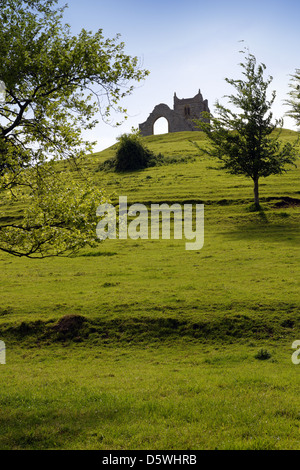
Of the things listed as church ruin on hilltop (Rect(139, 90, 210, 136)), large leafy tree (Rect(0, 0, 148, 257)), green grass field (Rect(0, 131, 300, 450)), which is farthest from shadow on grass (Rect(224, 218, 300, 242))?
church ruin on hilltop (Rect(139, 90, 210, 136))

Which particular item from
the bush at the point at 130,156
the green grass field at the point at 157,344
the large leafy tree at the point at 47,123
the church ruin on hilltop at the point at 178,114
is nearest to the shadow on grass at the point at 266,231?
the green grass field at the point at 157,344

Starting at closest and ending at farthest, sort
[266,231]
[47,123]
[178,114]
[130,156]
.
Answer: [47,123]
[266,231]
[130,156]
[178,114]

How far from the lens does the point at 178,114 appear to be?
12812cm

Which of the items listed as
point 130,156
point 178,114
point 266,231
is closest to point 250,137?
point 266,231

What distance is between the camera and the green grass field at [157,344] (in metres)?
8.89

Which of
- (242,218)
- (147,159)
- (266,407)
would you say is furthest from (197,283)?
(147,159)

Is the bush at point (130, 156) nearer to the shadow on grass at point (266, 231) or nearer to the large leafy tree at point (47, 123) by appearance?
the shadow on grass at point (266, 231)

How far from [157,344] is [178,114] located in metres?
119

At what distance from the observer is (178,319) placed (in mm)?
18312

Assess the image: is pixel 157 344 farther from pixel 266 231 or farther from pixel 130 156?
pixel 130 156

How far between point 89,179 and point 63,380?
7.67 m

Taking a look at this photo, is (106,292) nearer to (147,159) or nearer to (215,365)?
(215,365)

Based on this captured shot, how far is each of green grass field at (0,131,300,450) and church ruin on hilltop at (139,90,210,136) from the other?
94469mm

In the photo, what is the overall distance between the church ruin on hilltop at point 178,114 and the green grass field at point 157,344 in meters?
94.5
